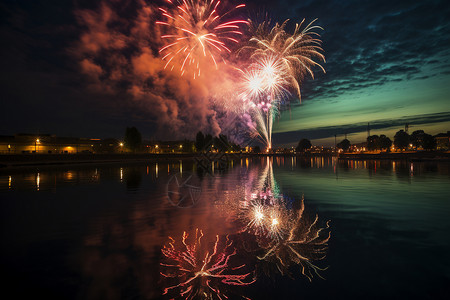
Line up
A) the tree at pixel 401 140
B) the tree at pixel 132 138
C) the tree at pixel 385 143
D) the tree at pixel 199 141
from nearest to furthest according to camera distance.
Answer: the tree at pixel 132 138 → the tree at pixel 401 140 → the tree at pixel 385 143 → the tree at pixel 199 141

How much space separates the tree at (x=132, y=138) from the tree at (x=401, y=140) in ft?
469

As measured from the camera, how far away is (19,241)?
730 cm

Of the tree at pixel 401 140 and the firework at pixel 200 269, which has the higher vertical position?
the tree at pixel 401 140

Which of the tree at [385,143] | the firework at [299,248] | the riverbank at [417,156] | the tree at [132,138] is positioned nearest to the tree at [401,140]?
the tree at [385,143]

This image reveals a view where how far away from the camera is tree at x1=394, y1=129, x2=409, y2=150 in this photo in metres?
146

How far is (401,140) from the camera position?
14738cm

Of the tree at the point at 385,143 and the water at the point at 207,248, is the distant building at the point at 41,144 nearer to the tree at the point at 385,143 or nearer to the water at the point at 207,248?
the water at the point at 207,248

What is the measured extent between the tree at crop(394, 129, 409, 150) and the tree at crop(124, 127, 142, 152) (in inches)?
5628

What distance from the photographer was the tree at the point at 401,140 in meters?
146

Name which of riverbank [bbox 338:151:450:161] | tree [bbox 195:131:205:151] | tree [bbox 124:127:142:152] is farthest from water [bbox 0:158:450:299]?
tree [bbox 195:131:205:151]

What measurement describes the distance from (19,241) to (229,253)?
6.06 m

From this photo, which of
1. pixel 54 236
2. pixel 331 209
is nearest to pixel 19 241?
pixel 54 236

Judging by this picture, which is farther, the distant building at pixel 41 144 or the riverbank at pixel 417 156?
the distant building at pixel 41 144

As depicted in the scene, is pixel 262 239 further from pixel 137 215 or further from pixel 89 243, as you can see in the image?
pixel 137 215
